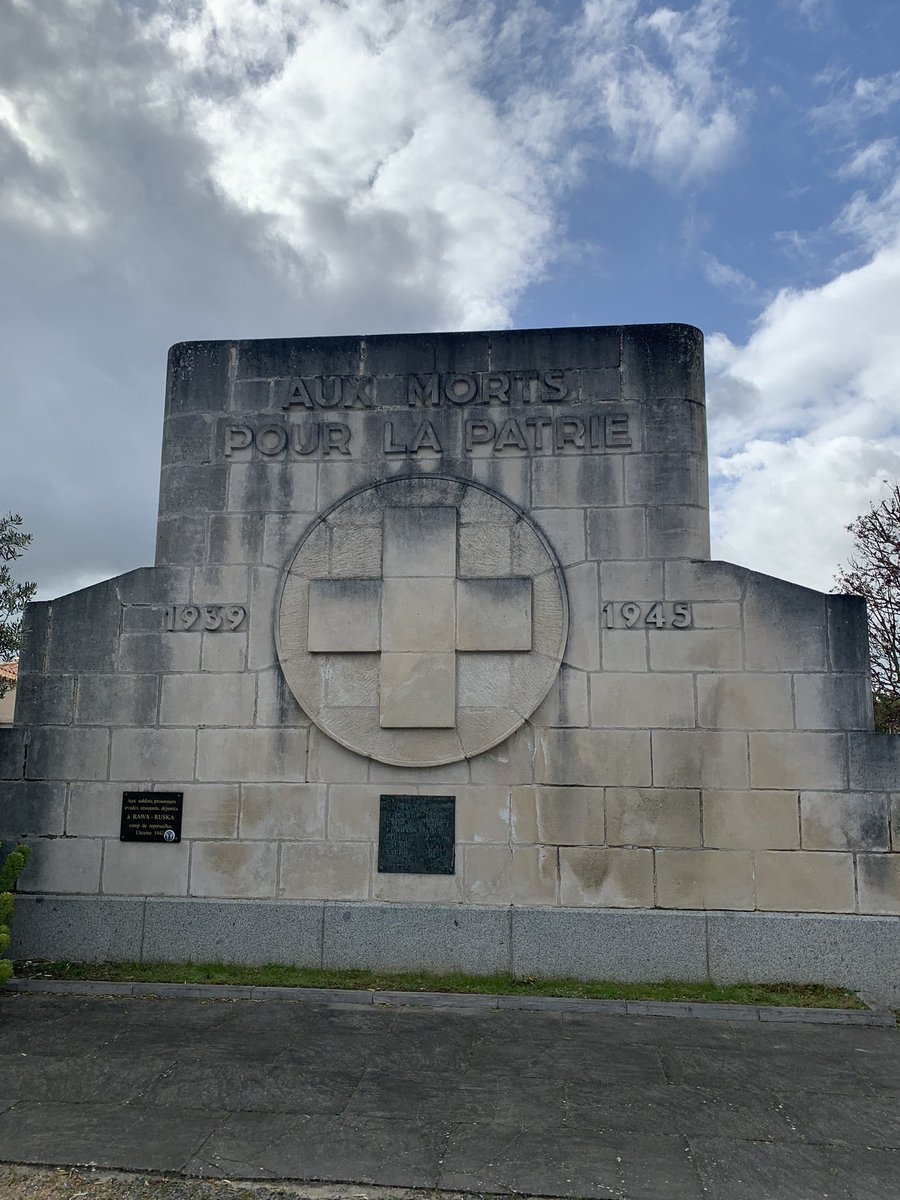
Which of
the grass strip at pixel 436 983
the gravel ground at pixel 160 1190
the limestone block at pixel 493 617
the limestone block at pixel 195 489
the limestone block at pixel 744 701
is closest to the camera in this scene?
the gravel ground at pixel 160 1190

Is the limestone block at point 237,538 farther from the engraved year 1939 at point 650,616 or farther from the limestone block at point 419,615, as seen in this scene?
the engraved year 1939 at point 650,616

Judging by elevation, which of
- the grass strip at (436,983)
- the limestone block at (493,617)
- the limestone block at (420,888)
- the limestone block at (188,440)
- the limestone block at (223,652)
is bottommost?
the grass strip at (436,983)

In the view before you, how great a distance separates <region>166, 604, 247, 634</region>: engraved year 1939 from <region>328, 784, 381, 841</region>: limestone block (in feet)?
6.41

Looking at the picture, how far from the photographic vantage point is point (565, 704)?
8.80 metres

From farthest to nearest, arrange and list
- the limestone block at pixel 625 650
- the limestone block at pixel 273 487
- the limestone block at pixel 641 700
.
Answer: the limestone block at pixel 273 487
the limestone block at pixel 625 650
the limestone block at pixel 641 700

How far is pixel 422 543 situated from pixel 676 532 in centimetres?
241

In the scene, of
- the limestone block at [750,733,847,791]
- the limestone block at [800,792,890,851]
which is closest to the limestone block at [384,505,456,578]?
the limestone block at [750,733,847,791]

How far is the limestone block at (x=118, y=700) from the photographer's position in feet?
30.6

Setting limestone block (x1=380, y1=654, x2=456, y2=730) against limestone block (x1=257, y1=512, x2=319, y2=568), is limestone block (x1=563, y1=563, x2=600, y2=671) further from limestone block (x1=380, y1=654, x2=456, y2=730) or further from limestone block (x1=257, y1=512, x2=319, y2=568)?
limestone block (x1=257, y1=512, x2=319, y2=568)

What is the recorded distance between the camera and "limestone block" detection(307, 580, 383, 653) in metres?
9.07

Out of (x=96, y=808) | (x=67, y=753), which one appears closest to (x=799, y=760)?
(x=96, y=808)

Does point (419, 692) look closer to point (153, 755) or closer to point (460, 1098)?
point (153, 755)

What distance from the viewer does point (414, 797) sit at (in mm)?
8820

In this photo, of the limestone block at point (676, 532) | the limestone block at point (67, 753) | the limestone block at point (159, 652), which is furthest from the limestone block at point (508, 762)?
the limestone block at point (67, 753)
